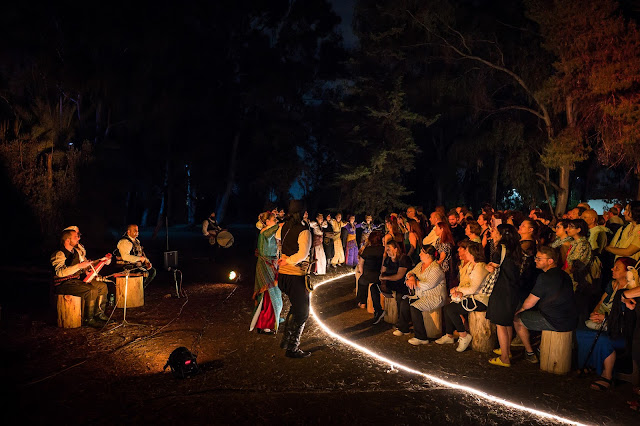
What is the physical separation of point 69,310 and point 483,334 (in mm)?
6452

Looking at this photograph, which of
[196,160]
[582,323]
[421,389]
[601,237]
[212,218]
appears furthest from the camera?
[196,160]

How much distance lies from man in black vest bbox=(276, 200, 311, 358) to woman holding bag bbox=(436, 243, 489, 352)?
214 cm

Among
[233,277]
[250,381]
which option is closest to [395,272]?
[250,381]

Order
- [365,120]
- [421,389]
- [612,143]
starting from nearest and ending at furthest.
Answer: [421,389]
[612,143]
[365,120]

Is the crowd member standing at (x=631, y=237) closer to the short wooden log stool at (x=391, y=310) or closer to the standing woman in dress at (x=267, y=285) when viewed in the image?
the short wooden log stool at (x=391, y=310)

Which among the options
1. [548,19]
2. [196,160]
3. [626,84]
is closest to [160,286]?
[626,84]

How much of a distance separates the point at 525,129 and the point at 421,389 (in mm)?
20706

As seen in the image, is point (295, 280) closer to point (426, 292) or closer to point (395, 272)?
point (426, 292)

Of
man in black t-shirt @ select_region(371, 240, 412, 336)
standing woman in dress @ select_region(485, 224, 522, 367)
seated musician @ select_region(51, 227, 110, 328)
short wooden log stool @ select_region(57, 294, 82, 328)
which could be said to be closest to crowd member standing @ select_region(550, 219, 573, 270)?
standing woman in dress @ select_region(485, 224, 522, 367)

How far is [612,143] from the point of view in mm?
15594

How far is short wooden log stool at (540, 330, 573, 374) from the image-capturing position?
19.3ft

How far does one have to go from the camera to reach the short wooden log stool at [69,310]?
779 centimetres

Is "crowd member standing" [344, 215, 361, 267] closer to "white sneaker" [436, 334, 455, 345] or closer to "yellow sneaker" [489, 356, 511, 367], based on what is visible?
"white sneaker" [436, 334, 455, 345]

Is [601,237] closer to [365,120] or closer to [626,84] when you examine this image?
[626,84]
